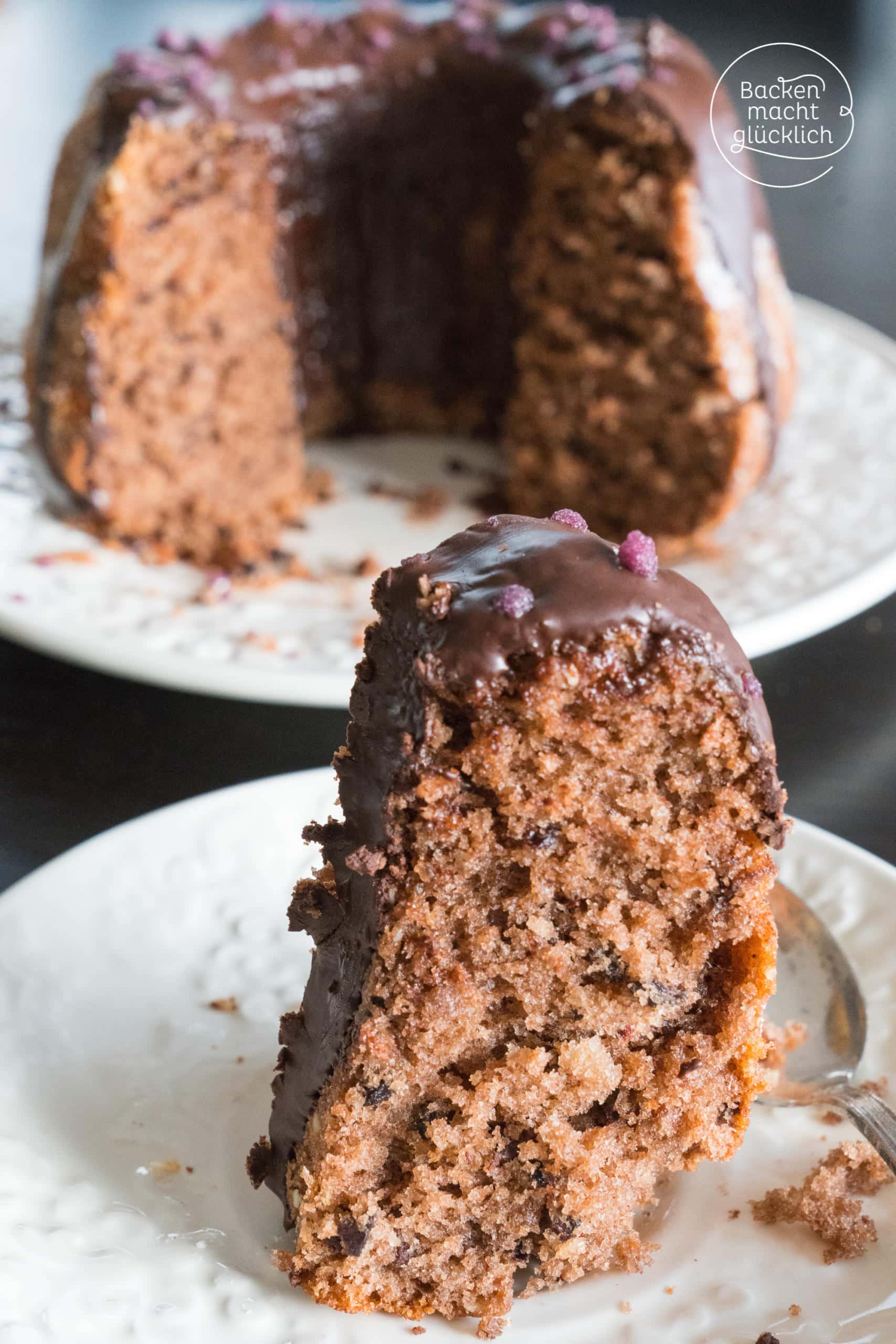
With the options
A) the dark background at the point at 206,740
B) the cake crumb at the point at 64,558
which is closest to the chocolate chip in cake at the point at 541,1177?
the dark background at the point at 206,740

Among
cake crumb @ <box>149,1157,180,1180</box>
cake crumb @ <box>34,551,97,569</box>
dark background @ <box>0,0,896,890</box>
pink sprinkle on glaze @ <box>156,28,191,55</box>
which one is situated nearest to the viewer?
cake crumb @ <box>149,1157,180,1180</box>

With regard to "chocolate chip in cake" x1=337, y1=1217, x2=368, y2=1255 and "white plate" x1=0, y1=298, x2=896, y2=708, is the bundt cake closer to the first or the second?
"white plate" x1=0, y1=298, x2=896, y2=708

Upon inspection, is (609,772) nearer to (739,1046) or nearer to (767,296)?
(739,1046)

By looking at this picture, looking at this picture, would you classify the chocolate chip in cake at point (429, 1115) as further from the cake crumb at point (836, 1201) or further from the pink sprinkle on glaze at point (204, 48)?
the pink sprinkle on glaze at point (204, 48)

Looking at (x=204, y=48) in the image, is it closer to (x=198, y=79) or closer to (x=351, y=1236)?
(x=198, y=79)

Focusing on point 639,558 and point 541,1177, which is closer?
point 639,558

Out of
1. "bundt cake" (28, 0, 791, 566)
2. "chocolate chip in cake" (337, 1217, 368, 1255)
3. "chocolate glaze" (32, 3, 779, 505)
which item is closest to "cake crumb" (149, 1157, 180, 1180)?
"chocolate chip in cake" (337, 1217, 368, 1255)

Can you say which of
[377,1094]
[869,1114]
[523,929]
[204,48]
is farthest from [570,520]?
[204,48]
